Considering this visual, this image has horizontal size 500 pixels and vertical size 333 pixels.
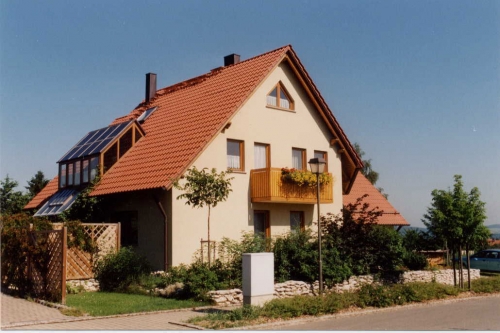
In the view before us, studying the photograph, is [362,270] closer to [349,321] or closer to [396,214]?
[349,321]

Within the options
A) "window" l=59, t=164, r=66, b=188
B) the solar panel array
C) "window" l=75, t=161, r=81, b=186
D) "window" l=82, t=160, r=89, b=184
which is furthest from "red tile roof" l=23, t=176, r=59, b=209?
"window" l=82, t=160, r=89, b=184

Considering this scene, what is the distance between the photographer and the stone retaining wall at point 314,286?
50.7ft

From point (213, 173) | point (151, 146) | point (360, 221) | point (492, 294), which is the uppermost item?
point (151, 146)

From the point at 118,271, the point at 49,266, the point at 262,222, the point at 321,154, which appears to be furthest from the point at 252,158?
the point at 49,266

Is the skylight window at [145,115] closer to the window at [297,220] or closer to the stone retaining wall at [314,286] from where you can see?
the window at [297,220]

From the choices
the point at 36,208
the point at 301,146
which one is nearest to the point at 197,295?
the point at 301,146

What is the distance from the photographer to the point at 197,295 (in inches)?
631

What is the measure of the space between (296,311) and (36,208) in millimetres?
16849

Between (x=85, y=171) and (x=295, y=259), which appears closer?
(x=295, y=259)

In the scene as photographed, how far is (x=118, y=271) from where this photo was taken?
1814cm

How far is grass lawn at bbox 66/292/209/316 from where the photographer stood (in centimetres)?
1377

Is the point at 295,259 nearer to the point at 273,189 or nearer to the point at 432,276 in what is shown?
the point at 273,189

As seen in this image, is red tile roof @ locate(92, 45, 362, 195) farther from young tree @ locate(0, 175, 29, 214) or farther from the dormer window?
young tree @ locate(0, 175, 29, 214)

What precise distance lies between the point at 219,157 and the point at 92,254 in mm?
5842
